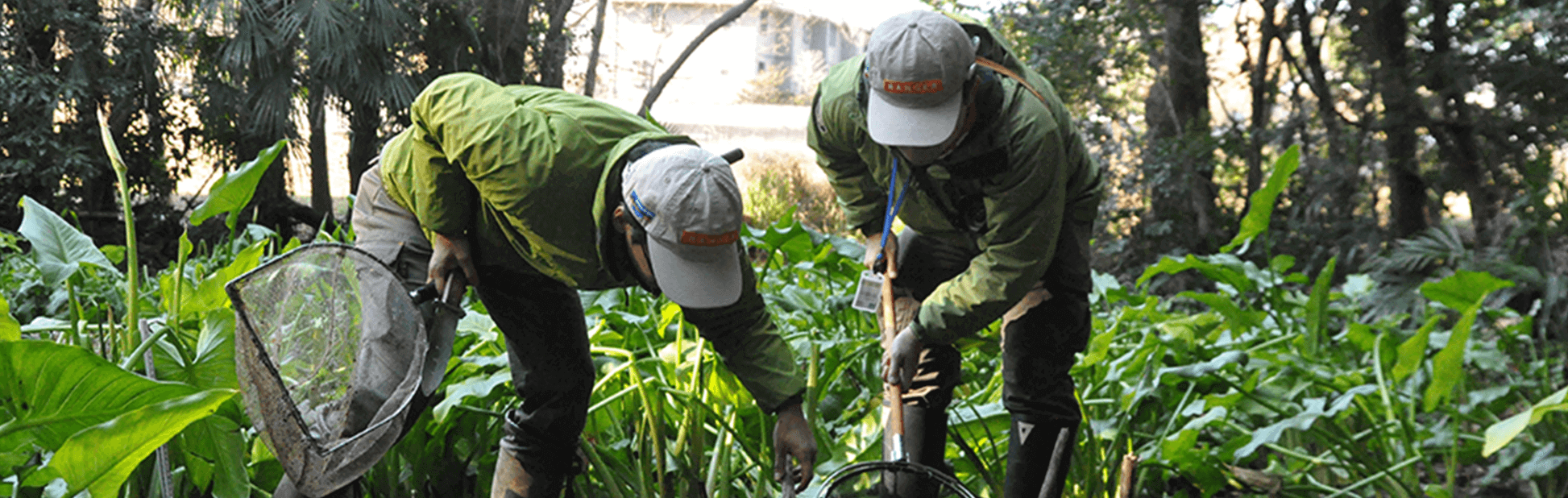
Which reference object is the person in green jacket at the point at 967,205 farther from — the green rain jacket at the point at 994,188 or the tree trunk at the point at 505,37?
the tree trunk at the point at 505,37

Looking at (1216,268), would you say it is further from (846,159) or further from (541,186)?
(541,186)

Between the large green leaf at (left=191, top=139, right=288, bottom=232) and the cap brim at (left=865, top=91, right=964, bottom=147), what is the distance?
4.17 ft

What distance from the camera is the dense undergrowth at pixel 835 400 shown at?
2172 millimetres

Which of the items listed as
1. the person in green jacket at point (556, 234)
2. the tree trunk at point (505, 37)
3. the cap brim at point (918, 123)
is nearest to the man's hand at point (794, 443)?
the person in green jacket at point (556, 234)

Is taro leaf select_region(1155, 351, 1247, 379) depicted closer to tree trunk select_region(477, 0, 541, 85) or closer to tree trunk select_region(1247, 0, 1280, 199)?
tree trunk select_region(1247, 0, 1280, 199)

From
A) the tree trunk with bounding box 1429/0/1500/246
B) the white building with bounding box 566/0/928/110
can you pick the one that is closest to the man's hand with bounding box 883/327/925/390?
the tree trunk with bounding box 1429/0/1500/246

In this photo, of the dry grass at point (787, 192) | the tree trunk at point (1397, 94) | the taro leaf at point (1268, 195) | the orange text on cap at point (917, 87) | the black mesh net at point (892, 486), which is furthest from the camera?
the dry grass at point (787, 192)

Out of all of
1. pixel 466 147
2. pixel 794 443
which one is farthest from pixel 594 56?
pixel 794 443

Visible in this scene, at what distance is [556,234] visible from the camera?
1809mm

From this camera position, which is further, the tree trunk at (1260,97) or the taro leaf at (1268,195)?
the tree trunk at (1260,97)

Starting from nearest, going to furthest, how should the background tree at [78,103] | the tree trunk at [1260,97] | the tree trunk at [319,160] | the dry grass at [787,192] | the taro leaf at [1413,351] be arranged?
the taro leaf at [1413,351] → the tree trunk at [1260,97] → the background tree at [78,103] → the tree trunk at [319,160] → the dry grass at [787,192]

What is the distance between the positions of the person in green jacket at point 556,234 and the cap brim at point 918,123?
34cm

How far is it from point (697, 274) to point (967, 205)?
0.74m

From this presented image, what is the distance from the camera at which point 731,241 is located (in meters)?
1.63
